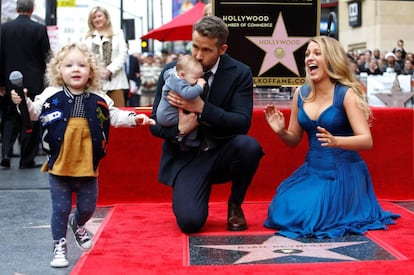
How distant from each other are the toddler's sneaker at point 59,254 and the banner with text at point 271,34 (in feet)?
9.58

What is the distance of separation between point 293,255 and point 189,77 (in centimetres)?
128

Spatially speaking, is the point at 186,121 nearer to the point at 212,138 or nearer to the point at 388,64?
the point at 212,138

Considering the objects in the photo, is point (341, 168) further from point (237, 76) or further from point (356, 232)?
point (237, 76)

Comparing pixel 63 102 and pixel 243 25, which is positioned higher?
pixel 243 25

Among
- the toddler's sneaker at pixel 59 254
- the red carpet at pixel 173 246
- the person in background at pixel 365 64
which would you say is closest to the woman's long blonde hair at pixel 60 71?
the toddler's sneaker at pixel 59 254

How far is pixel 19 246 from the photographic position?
16.1 feet

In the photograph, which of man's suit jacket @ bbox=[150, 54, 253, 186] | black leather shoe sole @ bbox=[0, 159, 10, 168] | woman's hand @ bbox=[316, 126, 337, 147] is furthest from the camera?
black leather shoe sole @ bbox=[0, 159, 10, 168]

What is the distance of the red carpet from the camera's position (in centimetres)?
421

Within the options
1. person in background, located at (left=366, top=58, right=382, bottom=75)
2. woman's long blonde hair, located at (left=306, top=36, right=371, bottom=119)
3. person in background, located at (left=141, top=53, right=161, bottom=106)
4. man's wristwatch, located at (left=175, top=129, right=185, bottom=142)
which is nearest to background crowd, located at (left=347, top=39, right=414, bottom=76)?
person in background, located at (left=366, top=58, right=382, bottom=75)

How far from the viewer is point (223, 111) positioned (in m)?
5.15

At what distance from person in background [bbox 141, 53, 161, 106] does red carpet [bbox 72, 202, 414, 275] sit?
55.6ft

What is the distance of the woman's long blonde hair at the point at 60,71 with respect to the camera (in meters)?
4.48

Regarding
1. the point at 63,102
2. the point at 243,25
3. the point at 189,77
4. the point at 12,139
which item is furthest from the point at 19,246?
the point at 12,139

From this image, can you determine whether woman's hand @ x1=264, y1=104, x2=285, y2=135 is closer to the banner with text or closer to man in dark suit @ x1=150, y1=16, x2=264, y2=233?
man in dark suit @ x1=150, y1=16, x2=264, y2=233
